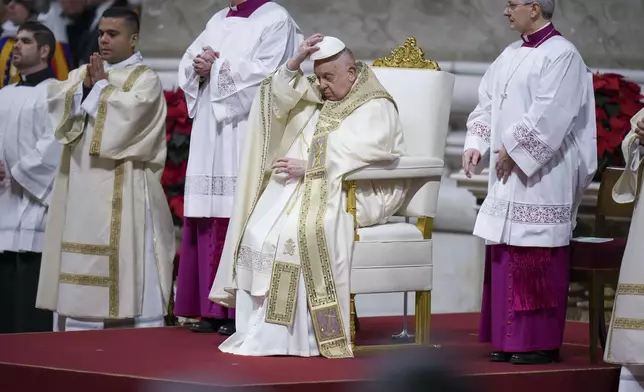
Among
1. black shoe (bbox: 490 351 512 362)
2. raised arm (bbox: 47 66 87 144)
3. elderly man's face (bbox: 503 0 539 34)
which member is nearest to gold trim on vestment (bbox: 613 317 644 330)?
black shoe (bbox: 490 351 512 362)

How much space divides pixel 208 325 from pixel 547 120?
200 cm

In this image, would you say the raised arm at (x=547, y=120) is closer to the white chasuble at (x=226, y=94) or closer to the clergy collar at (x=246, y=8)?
the white chasuble at (x=226, y=94)

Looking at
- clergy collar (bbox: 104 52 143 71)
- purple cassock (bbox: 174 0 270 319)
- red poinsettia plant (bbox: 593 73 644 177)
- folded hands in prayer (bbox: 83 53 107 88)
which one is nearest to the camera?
purple cassock (bbox: 174 0 270 319)

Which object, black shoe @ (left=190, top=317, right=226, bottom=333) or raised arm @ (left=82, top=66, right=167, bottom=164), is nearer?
black shoe @ (left=190, top=317, right=226, bottom=333)

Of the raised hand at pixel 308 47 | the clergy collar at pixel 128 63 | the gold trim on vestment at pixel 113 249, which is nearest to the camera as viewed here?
the raised hand at pixel 308 47

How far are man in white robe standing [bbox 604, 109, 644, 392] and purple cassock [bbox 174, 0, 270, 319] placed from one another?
1894mm

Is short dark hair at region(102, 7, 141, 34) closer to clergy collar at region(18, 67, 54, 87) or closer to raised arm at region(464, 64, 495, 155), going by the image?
clergy collar at region(18, 67, 54, 87)

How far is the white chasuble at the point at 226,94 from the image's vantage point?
609 centimetres

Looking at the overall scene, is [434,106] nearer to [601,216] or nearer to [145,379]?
[601,216]

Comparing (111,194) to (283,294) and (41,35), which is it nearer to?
(41,35)

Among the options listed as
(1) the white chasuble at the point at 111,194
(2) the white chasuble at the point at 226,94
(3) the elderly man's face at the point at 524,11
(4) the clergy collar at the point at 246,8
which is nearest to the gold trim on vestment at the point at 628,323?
(3) the elderly man's face at the point at 524,11

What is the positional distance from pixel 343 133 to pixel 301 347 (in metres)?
0.93

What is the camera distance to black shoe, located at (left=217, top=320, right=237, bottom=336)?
6055mm

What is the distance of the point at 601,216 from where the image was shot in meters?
Result: 5.83
